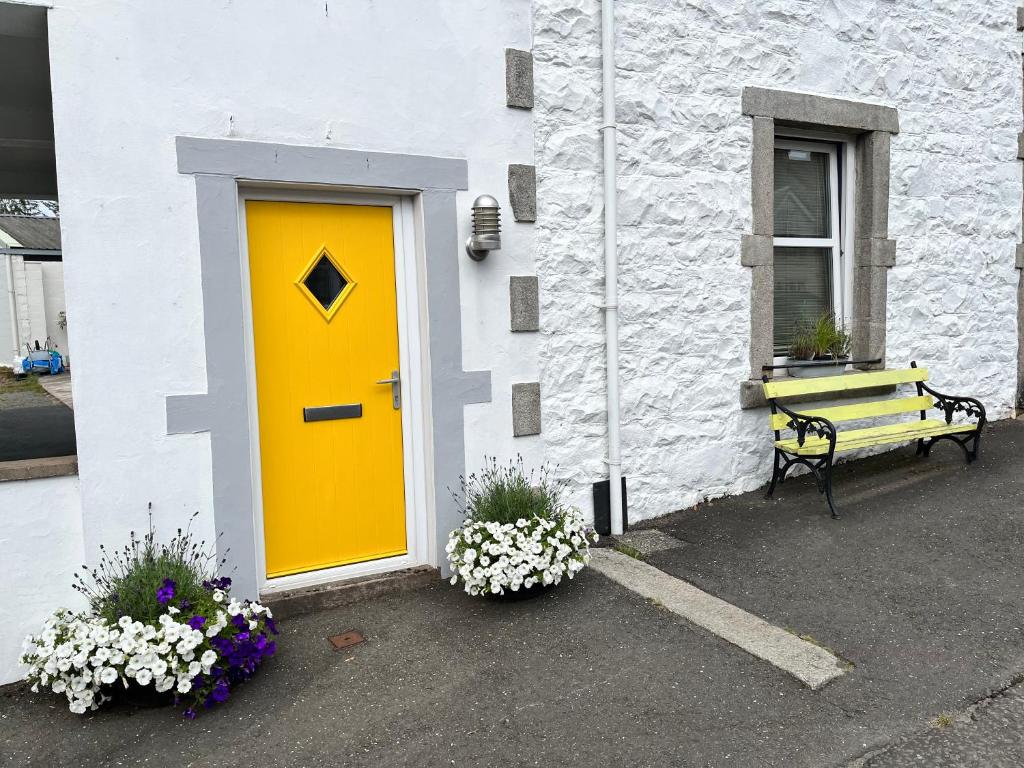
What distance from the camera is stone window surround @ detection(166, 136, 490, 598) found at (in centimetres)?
379

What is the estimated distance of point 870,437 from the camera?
5.53 m

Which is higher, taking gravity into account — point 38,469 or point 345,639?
point 38,469

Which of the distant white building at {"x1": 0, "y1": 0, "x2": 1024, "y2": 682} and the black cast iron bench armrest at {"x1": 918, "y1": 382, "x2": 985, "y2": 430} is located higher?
the distant white building at {"x1": 0, "y1": 0, "x2": 1024, "y2": 682}

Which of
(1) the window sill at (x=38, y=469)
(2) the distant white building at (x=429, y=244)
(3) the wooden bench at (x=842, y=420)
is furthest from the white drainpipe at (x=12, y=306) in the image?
(3) the wooden bench at (x=842, y=420)

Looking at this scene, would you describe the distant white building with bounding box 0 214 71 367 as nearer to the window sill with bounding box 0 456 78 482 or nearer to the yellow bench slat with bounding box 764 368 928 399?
the window sill with bounding box 0 456 78 482

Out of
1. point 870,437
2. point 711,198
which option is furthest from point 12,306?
point 870,437

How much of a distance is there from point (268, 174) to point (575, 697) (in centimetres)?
287

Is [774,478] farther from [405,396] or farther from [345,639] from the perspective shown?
[345,639]

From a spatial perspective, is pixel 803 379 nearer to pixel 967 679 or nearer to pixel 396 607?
pixel 967 679

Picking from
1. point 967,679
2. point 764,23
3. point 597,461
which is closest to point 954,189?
point 764,23

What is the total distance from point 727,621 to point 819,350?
3137 millimetres

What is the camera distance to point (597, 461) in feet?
16.6

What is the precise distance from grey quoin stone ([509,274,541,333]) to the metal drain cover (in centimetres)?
193

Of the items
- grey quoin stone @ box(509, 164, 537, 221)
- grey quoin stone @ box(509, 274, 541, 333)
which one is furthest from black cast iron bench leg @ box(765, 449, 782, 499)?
grey quoin stone @ box(509, 164, 537, 221)
